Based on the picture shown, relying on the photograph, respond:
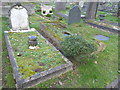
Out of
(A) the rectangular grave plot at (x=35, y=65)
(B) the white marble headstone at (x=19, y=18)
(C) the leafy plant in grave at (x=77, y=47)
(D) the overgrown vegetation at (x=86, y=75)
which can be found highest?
(B) the white marble headstone at (x=19, y=18)

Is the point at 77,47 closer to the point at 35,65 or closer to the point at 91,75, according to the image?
the point at 91,75

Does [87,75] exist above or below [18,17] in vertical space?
below

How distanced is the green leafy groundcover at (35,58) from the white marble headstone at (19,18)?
2.42m

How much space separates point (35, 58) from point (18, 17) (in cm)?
483

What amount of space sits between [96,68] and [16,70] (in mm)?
3327

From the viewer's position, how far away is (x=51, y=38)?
757 centimetres

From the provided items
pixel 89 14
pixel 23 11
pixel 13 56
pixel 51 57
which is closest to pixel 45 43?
pixel 51 57

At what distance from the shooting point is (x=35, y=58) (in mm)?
4875

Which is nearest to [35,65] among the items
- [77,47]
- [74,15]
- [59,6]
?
[77,47]

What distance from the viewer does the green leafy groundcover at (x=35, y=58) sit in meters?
4.14

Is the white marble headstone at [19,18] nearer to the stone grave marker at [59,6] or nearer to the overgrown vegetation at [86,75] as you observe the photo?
the overgrown vegetation at [86,75]

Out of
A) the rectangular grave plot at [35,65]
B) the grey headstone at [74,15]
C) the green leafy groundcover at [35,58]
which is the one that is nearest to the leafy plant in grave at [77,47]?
the rectangular grave plot at [35,65]

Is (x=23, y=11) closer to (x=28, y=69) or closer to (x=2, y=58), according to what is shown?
(x=2, y=58)

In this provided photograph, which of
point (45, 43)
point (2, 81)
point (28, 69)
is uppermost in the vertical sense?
point (45, 43)
